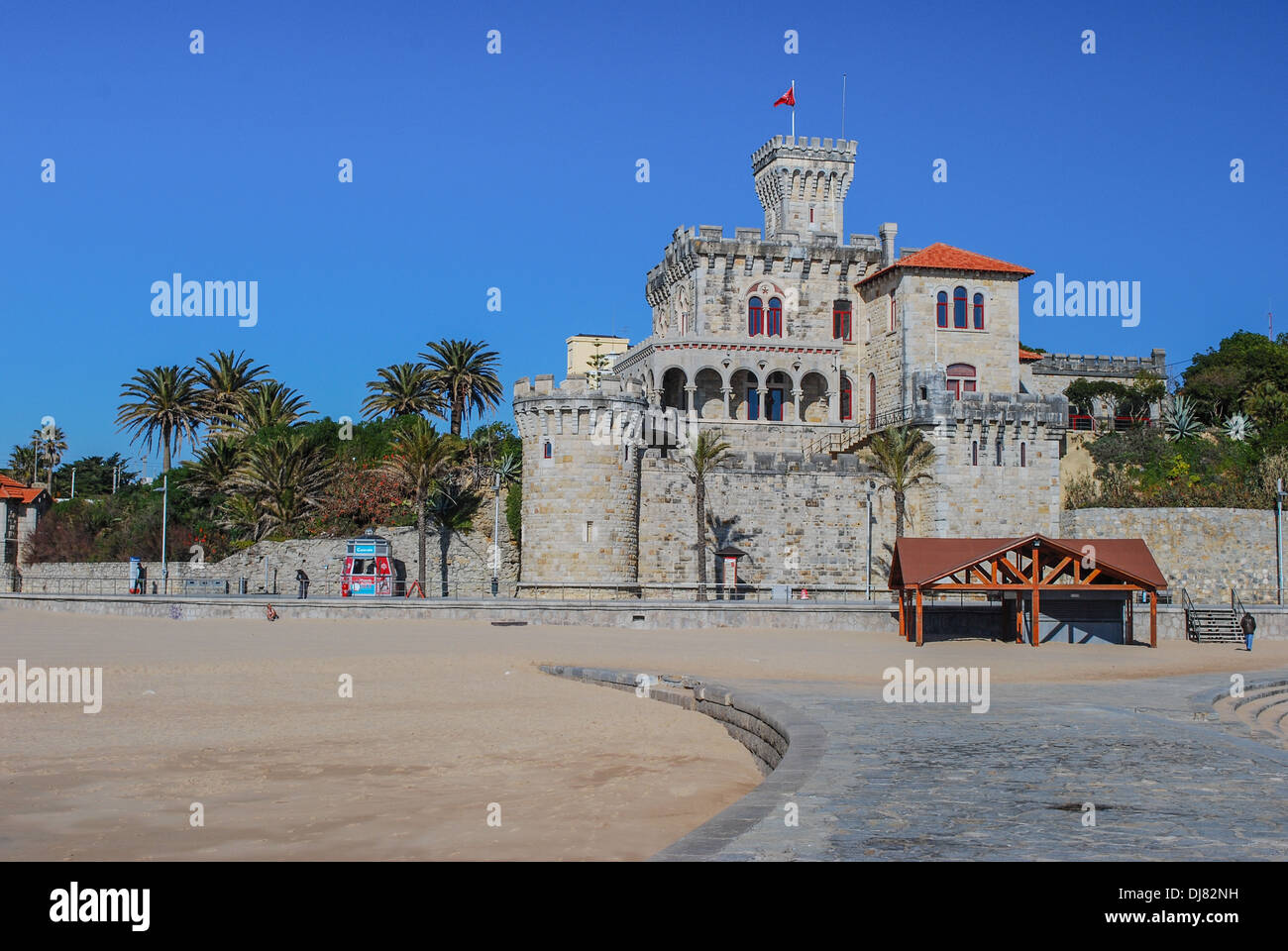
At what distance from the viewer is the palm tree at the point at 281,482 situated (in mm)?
51656

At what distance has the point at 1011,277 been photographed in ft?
169

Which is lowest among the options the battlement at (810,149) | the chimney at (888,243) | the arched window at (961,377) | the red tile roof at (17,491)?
the red tile roof at (17,491)

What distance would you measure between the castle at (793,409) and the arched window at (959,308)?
0.06 metres

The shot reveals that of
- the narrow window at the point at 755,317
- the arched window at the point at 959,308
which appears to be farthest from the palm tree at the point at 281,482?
the arched window at the point at 959,308

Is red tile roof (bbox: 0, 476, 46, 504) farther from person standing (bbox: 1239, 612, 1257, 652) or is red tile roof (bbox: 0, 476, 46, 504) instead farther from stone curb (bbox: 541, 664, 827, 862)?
person standing (bbox: 1239, 612, 1257, 652)

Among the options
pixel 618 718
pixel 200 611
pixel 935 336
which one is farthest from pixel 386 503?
pixel 618 718

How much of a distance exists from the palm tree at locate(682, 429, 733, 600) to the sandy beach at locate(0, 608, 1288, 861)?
9.35 m

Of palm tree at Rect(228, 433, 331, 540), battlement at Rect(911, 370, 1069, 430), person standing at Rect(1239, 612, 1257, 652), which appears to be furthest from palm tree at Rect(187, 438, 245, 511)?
person standing at Rect(1239, 612, 1257, 652)

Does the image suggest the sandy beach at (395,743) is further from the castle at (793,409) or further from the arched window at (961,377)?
the arched window at (961,377)

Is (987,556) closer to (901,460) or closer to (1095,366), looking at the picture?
(901,460)

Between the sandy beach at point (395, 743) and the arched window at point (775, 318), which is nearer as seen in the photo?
the sandy beach at point (395, 743)

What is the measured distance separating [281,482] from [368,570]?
8189 millimetres
